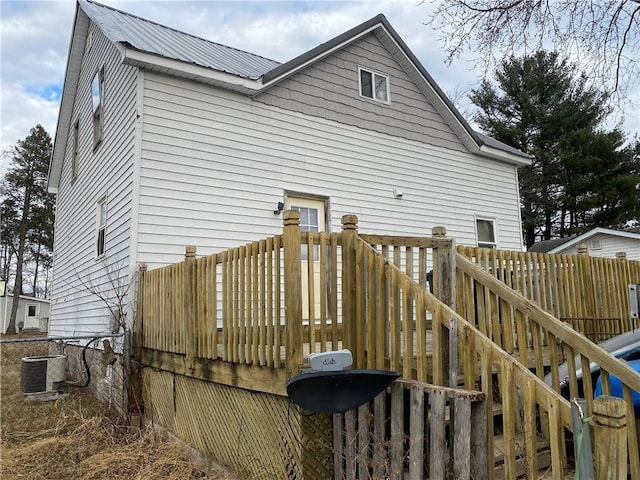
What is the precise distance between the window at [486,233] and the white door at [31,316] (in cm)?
3892

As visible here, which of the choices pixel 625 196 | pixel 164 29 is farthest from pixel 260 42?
pixel 625 196

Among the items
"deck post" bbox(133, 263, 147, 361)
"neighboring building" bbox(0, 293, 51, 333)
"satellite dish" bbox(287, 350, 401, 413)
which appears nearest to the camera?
"satellite dish" bbox(287, 350, 401, 413)

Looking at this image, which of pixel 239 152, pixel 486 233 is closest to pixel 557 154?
pixel 486 233

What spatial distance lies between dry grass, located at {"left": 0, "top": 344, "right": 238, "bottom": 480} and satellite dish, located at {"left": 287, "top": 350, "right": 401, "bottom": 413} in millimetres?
2075

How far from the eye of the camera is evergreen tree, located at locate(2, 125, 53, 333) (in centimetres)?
2923

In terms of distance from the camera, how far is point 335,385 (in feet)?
9.05

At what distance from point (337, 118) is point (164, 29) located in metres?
4.27

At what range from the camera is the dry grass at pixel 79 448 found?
4656mm

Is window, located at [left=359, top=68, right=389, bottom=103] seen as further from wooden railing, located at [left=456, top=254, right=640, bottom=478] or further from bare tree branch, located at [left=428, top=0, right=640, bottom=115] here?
wooden railing, located at [left=456, top=254, right=640, bottom=478]

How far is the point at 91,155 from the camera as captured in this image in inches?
383

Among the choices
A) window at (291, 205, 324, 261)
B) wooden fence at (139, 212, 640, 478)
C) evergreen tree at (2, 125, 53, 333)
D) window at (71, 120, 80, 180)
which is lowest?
wooden fence at (139, 212, 640, 478)

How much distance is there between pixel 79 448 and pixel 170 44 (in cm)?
658

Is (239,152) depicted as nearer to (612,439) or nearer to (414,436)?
(414,436)

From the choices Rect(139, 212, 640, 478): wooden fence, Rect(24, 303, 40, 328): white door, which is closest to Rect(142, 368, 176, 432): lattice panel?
Rect(139, 212, 640, 478): wooden fence
